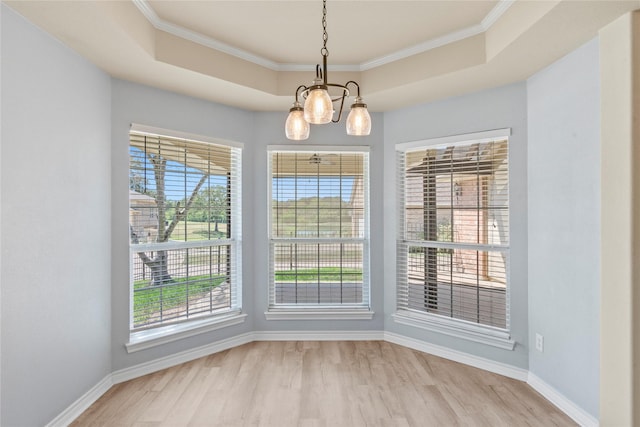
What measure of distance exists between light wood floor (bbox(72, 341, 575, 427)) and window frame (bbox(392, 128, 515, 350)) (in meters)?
0.28

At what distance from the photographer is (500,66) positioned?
8.13ft

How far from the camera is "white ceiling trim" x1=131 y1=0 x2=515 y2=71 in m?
2.23

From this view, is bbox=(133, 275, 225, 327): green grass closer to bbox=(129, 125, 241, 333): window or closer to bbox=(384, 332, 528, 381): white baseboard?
bbox=(129, 125, 241, 333): window

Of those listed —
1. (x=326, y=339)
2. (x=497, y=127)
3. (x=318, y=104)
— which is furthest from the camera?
(x=326, y=339)

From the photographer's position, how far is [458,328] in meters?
3.09
